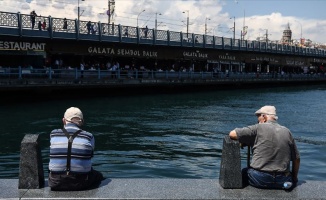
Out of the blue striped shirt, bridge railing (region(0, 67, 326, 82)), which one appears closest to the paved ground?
the blue striped shirt

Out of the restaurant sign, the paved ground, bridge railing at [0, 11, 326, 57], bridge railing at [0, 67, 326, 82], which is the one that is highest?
bridge railing at [0, 11, 326, 57]

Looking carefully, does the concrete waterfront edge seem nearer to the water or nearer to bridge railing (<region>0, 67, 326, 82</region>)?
the water

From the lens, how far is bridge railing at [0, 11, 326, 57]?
3578 centimetres

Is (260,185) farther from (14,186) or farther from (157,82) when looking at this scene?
(157,82)

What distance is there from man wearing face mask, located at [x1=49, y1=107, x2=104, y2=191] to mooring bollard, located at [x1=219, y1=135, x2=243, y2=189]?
181 cm

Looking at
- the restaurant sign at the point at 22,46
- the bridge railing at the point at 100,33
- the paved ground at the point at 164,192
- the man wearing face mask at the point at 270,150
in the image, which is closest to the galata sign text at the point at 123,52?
the bridge railing at the point at 100,33

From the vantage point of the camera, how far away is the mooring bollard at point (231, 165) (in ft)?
20.2

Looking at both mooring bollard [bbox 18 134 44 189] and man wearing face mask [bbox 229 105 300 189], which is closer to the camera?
man wearing face mask [bbox 229 105 300 189]

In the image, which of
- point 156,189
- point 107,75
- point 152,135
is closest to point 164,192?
point 156,189

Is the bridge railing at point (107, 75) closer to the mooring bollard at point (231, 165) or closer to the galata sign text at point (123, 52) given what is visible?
the galata sign text at point (123, 52)

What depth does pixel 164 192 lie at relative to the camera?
6.11 meters

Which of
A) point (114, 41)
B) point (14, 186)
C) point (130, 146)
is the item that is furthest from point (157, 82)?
point (14, 186)

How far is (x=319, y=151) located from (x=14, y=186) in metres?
11.2

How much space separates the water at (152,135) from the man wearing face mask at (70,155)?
16.5 feet
